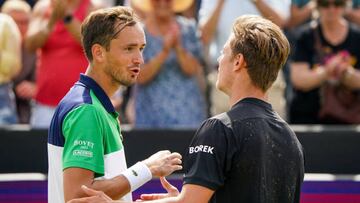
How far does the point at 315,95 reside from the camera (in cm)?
886

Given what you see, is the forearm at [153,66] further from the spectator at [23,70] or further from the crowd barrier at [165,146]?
the spectator at [23,70]

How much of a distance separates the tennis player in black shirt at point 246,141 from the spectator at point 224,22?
179 inches

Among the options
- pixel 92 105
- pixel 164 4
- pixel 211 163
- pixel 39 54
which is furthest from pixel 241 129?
pixel 39 54

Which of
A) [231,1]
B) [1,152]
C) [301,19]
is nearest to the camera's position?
[1,152]

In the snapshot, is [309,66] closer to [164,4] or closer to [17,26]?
[164,4]

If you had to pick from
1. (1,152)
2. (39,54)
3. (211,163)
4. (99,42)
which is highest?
(99,42)

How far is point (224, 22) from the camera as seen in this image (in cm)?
876

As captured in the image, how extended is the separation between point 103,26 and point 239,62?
2.52ft

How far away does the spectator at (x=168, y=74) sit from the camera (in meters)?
8.34

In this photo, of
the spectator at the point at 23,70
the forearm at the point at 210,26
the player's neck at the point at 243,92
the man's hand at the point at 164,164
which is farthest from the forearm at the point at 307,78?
the player's neck at the point at 243,92

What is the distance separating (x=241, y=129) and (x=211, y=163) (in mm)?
214

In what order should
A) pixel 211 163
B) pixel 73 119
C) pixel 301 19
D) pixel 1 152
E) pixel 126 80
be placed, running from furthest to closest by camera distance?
pixel 301 19
pixel 1 152
pixel 126 80
pixel 73 119
pixel 211 163

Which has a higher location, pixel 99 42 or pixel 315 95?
pixel 99 42

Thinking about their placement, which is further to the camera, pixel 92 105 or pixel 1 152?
pixel 1 152
